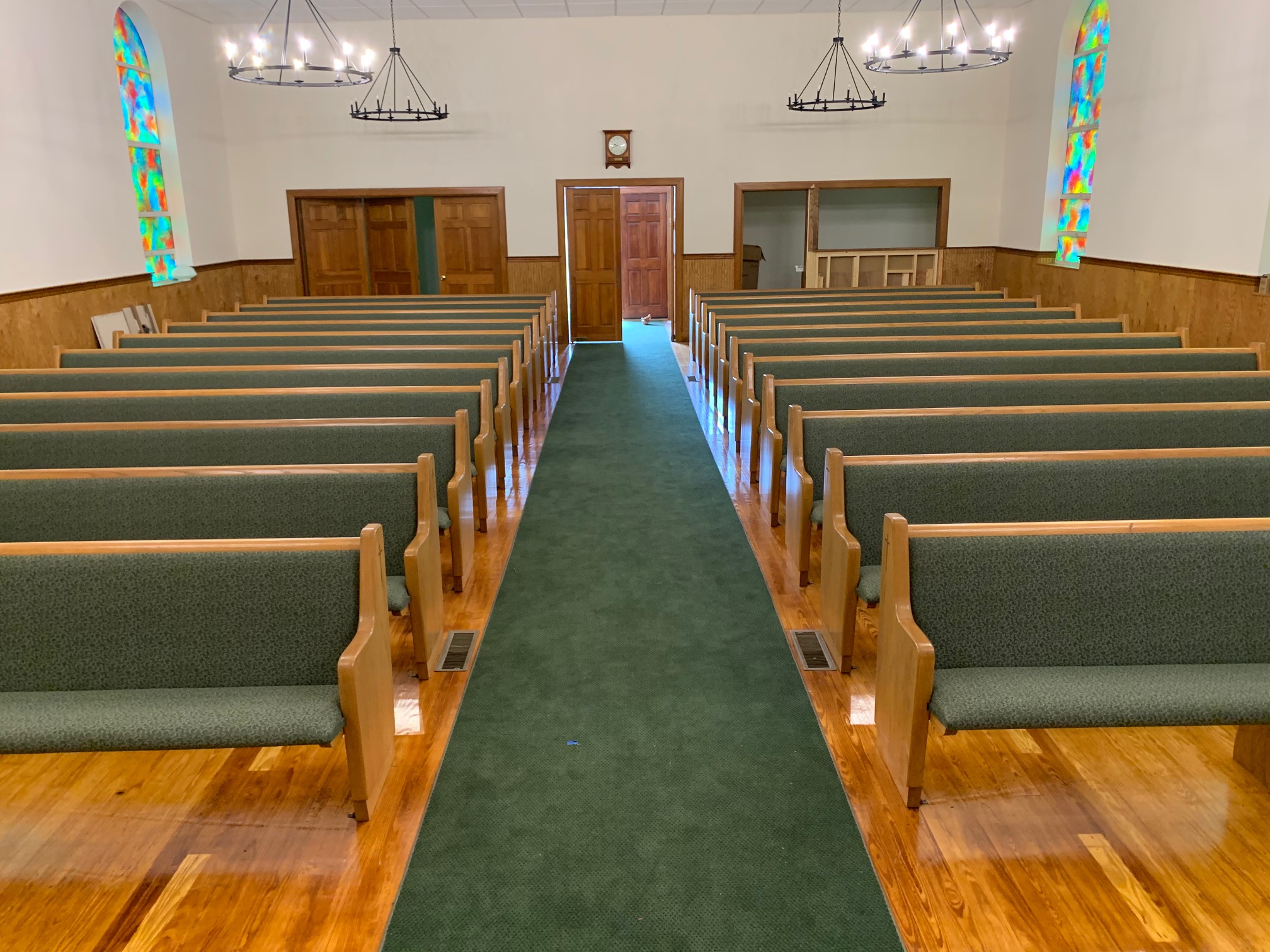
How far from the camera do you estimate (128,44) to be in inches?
320

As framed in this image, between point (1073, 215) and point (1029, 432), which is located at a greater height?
point (1073, 215)

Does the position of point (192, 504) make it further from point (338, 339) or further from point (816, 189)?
point (816, 189)

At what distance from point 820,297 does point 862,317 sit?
5.40 feet

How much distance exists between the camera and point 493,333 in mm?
5855

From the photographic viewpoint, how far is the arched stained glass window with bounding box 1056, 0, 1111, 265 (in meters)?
7.99

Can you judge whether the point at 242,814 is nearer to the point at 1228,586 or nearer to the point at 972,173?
→ the point at 1228,586

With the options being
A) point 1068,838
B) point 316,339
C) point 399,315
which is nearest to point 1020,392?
point 1068,838

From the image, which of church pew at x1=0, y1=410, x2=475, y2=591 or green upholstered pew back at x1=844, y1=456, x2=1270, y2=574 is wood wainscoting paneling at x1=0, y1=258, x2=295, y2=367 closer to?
church pew at x1=0, y1=410, x2=475, y2=591

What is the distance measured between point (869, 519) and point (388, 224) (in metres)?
9.07

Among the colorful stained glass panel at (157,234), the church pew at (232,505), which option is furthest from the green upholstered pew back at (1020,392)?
the colorful stained glass panel at (157,234)

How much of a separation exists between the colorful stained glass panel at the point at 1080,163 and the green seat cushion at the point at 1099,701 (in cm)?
722

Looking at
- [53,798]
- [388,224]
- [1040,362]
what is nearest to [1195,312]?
[1040,362]

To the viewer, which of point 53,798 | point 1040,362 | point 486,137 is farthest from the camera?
point 486,137

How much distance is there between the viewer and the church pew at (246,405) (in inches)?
150
